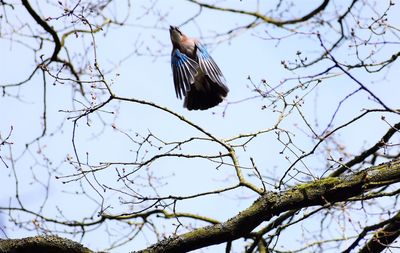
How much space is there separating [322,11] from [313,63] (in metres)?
1.32

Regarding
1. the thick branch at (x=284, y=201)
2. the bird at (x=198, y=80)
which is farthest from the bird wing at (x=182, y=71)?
the thick branch at (x=284, y=201)

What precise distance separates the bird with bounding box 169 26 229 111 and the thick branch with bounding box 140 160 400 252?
7.00 feet

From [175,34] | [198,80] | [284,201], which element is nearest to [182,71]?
[198,80]

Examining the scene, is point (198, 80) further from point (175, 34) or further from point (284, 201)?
point (284, 201)

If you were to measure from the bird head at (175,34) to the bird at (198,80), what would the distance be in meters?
0.37

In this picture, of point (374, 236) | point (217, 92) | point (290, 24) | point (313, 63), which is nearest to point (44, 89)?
point (217, 92)

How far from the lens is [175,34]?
6.87m

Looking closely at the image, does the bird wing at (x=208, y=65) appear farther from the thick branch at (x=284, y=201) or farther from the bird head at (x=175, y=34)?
the thick branch at (x=284, y=201)

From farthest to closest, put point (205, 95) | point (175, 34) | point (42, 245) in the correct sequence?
point (175, 34) < point (205, 95) < point (42, 245)

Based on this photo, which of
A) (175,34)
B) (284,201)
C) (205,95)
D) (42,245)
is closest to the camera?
(284,201)

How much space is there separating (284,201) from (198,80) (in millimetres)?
2653

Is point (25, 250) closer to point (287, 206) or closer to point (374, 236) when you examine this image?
point (287, 206)

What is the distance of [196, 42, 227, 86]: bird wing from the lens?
5879 millimetres

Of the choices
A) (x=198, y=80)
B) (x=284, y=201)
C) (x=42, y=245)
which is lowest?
(x=284, y=201)
